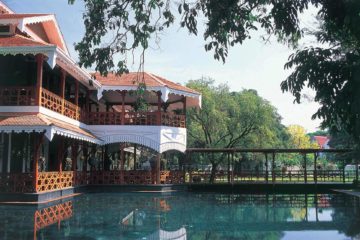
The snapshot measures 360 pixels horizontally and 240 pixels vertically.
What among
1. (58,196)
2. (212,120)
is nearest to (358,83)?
(58,196)

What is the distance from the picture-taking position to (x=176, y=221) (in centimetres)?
1218

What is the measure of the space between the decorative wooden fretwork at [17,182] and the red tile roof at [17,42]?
455cm

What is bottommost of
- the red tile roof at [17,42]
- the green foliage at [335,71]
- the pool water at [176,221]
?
the pool water at [176,221]

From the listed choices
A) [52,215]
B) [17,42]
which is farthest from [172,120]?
[52,215]

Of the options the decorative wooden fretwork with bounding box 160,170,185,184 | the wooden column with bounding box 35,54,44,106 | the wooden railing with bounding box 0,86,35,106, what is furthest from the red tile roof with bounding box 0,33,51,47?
the decorative wooden fretwork with bounding box 160,170,185,184

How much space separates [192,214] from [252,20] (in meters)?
8.86

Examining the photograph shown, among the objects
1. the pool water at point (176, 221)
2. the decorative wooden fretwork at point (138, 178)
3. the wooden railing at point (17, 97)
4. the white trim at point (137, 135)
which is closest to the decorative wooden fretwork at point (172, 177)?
the decorative wooden fretwork at point (138, 178)

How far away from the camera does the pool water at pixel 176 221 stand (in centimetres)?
992

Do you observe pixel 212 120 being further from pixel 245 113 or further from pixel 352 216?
pixel 352 216

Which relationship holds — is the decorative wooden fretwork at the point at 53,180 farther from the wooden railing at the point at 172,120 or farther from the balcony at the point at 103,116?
the wooden railing at the point at 172,120

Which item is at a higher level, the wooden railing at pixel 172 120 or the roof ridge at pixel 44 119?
the wooden railing at pixel 172 120

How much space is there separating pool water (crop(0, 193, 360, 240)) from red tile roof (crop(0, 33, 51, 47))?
5621 mm

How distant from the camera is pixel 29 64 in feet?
65.0

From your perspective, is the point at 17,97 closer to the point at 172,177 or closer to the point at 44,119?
the point at 44,119
